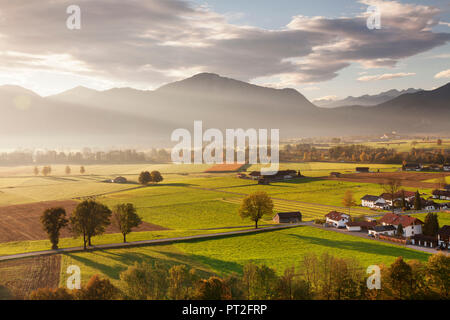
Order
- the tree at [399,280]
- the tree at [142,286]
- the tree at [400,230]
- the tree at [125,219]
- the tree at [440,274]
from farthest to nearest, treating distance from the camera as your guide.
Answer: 1. the tree at [400,230]
2. the tree at [125,219]
3. the tree at [440,274]
4. the tree at [399,280]
5. the tree at [142,286]

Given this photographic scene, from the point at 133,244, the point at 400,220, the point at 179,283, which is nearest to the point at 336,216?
the point at 400,220

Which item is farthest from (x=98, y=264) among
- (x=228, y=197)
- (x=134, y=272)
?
(x=228, y=197)

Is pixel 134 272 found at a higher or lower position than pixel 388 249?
higher

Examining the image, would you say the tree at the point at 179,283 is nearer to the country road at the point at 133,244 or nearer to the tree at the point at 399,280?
the tree at the point at 399,280

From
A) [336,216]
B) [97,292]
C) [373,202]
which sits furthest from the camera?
[373,202]

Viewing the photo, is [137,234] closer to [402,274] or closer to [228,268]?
[228,268]

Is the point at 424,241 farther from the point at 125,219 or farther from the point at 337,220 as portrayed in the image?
the point at 125,219

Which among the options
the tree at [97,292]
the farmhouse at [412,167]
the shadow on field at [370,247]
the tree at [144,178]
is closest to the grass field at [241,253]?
the shadow on field at [370,247]
